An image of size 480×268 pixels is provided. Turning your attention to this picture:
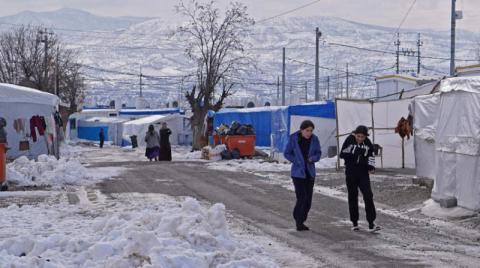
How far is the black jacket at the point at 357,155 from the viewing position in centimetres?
1213

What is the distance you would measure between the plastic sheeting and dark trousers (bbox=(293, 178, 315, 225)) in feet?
46.1

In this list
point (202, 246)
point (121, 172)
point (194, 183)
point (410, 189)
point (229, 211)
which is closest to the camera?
point (202, 246)

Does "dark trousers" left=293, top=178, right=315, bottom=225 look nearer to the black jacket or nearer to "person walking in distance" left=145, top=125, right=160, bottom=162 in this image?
the black jacket

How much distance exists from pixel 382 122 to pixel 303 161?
1522 cm

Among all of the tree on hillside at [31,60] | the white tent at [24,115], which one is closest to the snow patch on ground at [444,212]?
the white tent at [24,115]

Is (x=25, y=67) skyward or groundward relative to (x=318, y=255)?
skyward

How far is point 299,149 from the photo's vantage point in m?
12.0

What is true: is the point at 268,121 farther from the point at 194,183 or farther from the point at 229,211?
the point at 229,211

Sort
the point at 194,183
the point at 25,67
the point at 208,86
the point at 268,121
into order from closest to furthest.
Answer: the point at 194,183, the point at 268,121, the point at 208,86, the point at 25,67

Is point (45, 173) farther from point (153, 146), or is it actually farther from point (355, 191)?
point (153, 146)

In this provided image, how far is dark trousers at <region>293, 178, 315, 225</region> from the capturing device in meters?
11.9

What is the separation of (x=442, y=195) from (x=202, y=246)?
6.99 metres

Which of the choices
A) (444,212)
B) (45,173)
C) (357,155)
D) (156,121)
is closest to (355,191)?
(357,155)

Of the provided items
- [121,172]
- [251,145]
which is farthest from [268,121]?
[121,172]
